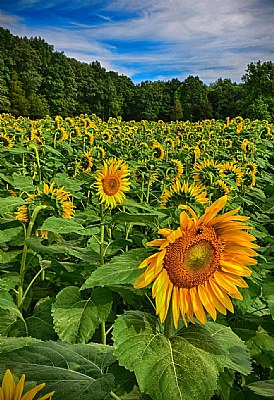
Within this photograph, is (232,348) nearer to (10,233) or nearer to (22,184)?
(10,233)

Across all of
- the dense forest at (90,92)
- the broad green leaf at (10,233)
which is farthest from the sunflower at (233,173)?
the dense forest at (90,92)

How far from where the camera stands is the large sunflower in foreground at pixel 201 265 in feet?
4.12

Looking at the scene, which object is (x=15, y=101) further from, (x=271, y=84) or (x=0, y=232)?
(x=0, y=232)

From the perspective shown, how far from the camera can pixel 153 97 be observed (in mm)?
37750

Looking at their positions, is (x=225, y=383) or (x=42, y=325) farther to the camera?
(x=42, y=325)

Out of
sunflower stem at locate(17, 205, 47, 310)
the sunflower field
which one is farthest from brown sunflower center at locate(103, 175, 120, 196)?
sunflower stem at locate(17, 205, 47, 310)

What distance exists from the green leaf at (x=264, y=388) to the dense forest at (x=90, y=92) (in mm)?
29500

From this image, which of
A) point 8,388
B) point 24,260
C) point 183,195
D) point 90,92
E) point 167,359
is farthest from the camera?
point 90,92

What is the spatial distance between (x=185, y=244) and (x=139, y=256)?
6.4 inches

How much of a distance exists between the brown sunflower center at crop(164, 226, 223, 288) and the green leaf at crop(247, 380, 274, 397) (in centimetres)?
31

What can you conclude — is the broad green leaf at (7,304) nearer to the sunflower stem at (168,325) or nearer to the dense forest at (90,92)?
the sunflower stem at (168,325)

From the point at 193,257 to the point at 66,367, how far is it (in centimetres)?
41

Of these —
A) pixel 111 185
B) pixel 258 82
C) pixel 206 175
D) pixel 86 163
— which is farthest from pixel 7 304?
pixel 258 82

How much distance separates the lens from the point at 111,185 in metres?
2.88
